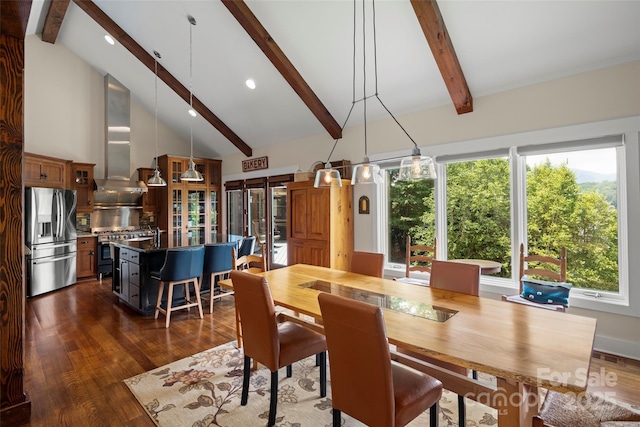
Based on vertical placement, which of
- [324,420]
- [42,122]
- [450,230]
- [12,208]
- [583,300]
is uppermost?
[42,122]

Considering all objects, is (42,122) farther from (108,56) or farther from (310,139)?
(310,139)

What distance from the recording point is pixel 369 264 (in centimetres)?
310

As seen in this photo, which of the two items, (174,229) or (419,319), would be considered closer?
(419,319)

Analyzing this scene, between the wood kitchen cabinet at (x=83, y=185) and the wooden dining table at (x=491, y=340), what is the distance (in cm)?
561

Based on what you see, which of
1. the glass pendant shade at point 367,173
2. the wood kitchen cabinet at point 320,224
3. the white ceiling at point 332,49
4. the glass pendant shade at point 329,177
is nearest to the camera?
the glass pendant shade at point 367,173

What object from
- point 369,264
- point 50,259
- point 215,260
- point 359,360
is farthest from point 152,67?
point 359,360

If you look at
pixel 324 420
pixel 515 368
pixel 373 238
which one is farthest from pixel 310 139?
pixel 515 368

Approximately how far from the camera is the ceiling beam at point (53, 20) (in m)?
4.71

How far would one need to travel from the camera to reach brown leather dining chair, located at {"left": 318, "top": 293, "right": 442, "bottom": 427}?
1366 mm

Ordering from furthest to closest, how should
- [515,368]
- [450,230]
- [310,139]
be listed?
[310,139] < [450,230] < [515,368]

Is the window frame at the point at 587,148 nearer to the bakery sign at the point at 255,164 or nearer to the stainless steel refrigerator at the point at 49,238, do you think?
the bakery sign at the point at 255,164

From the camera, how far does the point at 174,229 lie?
268 inches

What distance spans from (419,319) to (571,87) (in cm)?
304

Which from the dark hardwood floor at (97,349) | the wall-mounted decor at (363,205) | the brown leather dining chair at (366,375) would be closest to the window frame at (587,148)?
the wall-mounted decor at (363,205)
